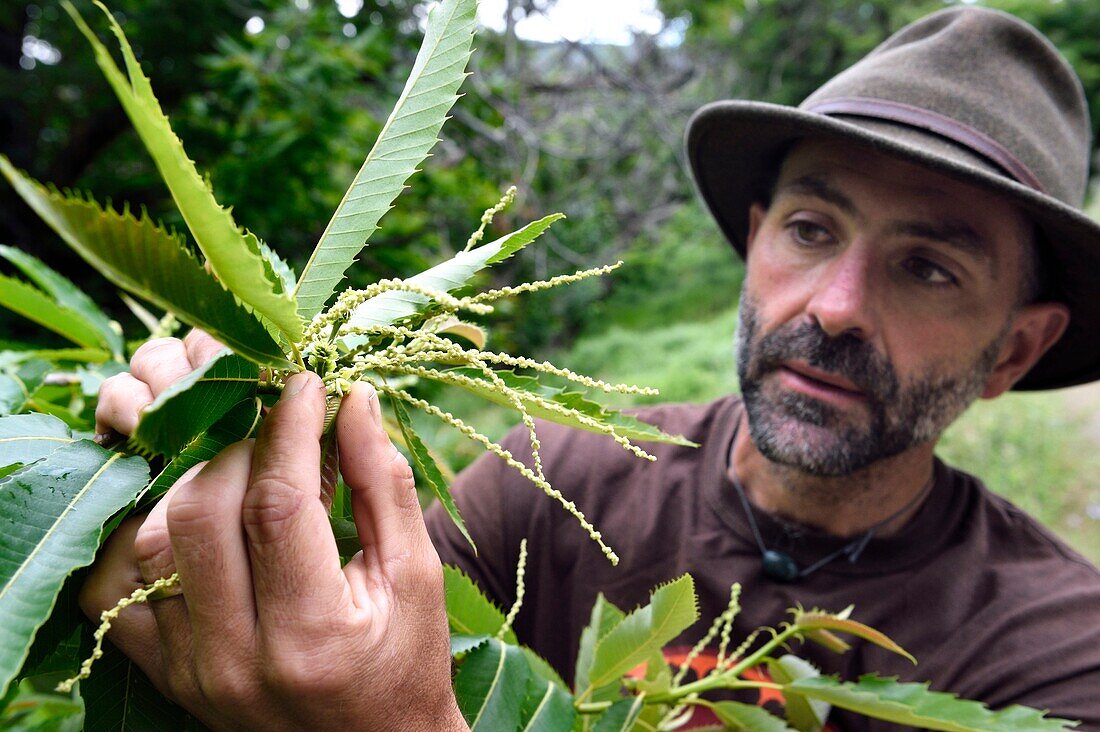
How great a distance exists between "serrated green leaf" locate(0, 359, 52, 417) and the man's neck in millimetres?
1402

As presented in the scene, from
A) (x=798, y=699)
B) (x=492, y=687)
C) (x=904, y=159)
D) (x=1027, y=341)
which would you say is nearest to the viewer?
(x=492, y=687)

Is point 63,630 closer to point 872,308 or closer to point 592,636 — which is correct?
point 592,636

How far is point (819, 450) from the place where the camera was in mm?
1664

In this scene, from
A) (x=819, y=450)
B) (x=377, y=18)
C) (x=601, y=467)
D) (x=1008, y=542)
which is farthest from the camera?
(x=377, y=18)

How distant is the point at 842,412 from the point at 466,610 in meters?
1.01

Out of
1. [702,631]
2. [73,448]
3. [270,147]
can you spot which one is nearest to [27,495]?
[73,448]

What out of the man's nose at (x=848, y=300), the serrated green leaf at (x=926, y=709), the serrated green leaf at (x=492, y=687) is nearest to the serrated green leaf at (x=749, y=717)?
Answer: the serrated green leaf at (x=926, y=709)

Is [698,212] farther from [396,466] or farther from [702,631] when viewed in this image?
[396,466]

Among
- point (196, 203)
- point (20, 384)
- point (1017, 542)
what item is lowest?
point (1017, 542)

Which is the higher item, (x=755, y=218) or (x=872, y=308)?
(x=755, y=218)

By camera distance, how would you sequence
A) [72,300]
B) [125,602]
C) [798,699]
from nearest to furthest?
[125,602] < [798,699] < [72,300]

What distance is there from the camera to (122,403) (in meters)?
0.70

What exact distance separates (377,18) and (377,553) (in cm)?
366

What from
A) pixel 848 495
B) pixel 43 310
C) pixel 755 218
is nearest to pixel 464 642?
pixel 43 310
